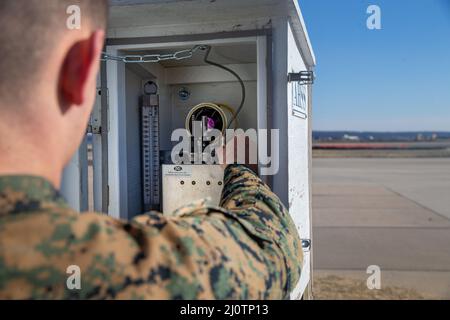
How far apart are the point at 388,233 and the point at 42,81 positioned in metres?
6.00

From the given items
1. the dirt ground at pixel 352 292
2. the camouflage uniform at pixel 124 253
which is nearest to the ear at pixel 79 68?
the camouflage uniform at pixel 124 253

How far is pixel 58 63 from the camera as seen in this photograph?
74 cm

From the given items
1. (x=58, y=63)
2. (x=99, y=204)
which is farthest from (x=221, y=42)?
(x=58, y=63)

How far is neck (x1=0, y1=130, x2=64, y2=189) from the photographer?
2.30 ft

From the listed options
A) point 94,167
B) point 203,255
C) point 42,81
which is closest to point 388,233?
point 94,167

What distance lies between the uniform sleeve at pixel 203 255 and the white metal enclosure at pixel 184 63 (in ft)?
2.51

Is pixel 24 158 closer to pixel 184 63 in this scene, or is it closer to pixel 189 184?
pixel 189 184

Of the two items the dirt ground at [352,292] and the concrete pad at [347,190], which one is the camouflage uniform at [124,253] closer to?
the dirt ground at [352,292]

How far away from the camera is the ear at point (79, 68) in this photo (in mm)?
736

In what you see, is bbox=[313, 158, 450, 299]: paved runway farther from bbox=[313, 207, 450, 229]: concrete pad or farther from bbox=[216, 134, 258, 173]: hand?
bbox=[216, 134, 258, 173]: hand

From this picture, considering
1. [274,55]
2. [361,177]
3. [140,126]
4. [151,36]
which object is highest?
[151,36]

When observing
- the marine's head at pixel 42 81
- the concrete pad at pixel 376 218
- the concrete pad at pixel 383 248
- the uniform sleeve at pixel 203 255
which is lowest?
the concrete pad at pixel 383 248
